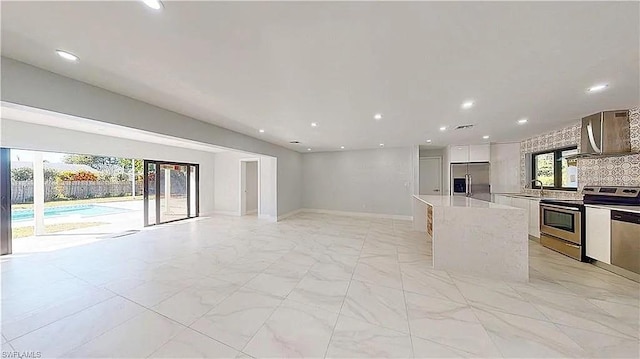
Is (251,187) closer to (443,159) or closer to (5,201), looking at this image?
(5,201)

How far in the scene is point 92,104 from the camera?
8.85ft

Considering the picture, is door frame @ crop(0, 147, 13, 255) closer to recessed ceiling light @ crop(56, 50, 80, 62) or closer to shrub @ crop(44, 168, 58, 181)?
shrub @ crop(44, 168, 58, 181)

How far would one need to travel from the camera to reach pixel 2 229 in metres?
4.06

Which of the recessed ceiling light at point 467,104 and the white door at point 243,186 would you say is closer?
the recessed ceiling light at point 467,104

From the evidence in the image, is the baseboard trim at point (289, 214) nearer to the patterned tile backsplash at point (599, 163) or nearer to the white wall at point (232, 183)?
the white wall at point (232, 183)

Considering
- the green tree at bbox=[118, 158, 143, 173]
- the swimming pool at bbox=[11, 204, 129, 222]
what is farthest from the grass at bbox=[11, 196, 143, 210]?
the green tree at bbox=[118, 158, 143, 173]

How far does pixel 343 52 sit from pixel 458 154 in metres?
6.27

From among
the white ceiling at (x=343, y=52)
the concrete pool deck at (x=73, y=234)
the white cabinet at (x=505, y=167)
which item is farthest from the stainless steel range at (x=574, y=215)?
the concrete pool deck at (x=73, y=234)

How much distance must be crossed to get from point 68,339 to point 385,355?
2.55 m

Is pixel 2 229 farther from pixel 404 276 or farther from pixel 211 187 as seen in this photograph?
pixel 404 276

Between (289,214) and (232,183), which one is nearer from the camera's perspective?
(289,214)

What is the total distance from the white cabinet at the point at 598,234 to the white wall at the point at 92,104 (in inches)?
255

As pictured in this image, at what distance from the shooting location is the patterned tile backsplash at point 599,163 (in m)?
3.35

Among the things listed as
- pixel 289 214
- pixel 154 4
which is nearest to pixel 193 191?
pixel 289 214
